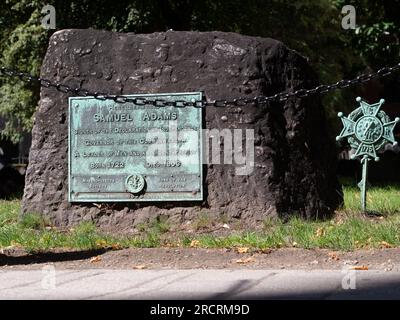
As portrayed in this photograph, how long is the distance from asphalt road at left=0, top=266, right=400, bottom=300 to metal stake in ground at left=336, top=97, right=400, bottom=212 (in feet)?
10.0

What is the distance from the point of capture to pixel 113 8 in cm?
2075

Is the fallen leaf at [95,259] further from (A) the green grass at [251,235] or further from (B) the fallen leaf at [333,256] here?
(B) the fallen leaf at [333,256]

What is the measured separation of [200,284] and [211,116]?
359 cm

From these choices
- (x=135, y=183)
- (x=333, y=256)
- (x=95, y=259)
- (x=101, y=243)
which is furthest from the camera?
(x=135, y=183)

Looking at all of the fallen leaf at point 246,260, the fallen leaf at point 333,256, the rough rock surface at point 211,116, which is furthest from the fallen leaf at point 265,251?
the rough rock surface at point 211,116

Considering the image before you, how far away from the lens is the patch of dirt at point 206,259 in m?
7.08

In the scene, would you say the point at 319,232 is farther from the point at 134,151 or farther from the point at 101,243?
the point at 134,151

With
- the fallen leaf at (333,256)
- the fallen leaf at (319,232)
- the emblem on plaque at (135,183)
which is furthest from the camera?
the emblem on plaque at (135,183)

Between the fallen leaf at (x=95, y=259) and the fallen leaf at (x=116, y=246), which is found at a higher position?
the fallen leaf at (x=116, y=246)

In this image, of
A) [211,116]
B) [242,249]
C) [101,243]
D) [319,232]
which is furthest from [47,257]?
[319,232]

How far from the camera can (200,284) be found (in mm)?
6258

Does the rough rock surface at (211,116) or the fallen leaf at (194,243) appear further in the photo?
the rough rock surface at (211,116)

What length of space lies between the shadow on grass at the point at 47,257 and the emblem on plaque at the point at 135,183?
1.52 m

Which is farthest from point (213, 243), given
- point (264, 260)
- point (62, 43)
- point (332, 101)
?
point (332, 101)
